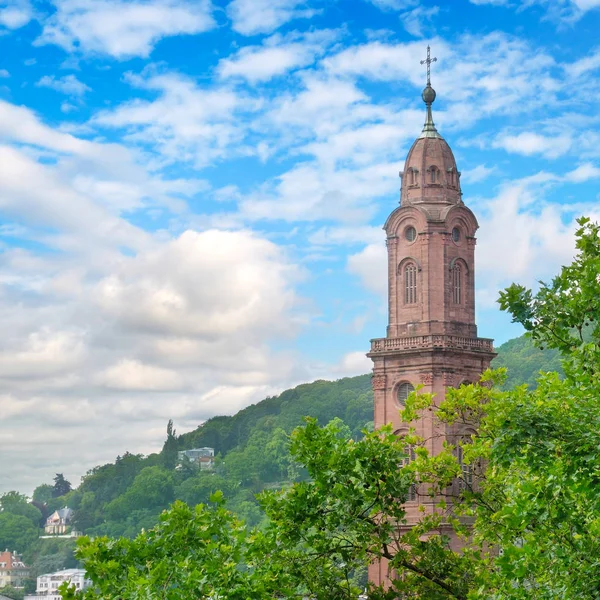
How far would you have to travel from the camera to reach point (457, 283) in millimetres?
72438

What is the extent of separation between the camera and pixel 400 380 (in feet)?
233

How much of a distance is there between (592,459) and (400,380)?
5014 cm

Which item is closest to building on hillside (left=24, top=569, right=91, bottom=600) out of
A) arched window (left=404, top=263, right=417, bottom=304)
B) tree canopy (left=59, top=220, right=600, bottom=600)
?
arched window (left=404, top=263, right=417, bottom=304)

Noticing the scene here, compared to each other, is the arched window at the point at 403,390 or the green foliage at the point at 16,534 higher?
the arched window at the point at 403,390

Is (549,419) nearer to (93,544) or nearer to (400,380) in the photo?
(93,544)

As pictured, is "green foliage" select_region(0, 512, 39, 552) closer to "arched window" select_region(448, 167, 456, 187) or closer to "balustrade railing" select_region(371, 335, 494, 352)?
"balustrade railing" select_region(371, 335, 494, 352)

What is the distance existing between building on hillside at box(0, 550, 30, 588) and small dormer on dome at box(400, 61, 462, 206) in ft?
371

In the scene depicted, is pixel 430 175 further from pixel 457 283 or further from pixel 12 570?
pixel 12 570

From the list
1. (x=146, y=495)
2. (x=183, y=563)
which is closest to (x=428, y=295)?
(x=183, y=563)

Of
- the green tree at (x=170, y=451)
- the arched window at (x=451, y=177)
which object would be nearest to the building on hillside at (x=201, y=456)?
the green tree at (x=170, y=451)

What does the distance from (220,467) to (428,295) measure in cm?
11417

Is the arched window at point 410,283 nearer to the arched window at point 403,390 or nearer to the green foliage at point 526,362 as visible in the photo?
the arched window at point 403,390

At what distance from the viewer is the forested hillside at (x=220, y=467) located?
169 m

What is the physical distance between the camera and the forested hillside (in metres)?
169
